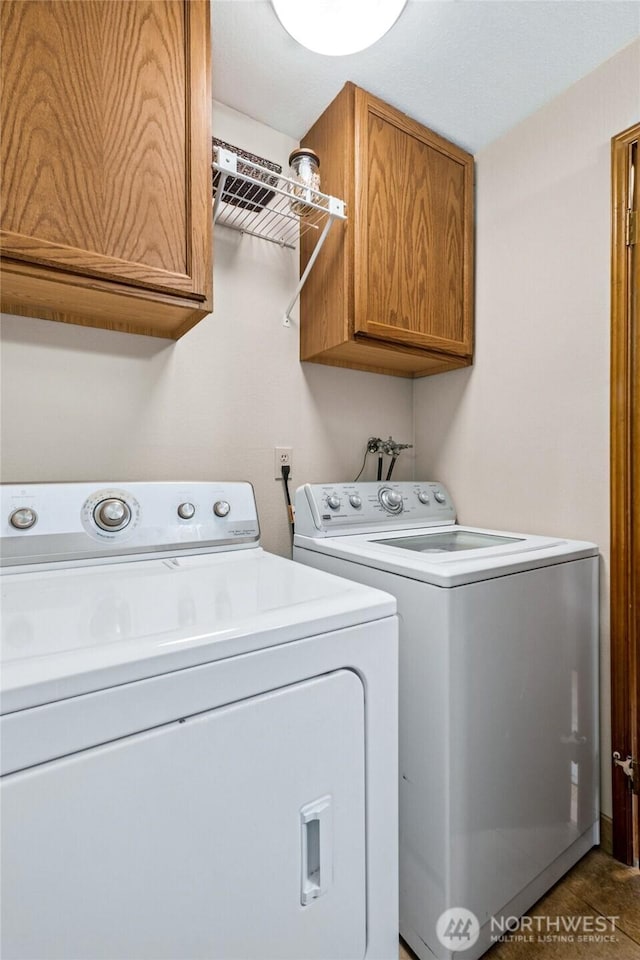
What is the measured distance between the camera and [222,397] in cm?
163

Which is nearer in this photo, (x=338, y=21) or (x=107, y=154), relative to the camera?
(x=107, y=154)

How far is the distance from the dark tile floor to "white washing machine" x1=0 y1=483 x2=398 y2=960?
54 centimetres

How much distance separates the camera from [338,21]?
124 cm

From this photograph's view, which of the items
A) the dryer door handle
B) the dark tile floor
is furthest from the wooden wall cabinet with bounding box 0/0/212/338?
the dark tile floor

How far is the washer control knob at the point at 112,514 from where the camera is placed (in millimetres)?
1161

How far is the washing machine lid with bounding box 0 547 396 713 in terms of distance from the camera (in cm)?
56

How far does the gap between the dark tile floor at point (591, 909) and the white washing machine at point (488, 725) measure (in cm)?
4

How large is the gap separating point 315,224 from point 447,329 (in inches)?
24.8

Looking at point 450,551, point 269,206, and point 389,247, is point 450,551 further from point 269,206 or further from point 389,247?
point 269,206

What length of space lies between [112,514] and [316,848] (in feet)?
2.80

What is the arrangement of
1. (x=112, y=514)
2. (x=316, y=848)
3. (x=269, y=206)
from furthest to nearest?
(x=269, y=206) < (x=112, y=514) < (x=316, y=848)

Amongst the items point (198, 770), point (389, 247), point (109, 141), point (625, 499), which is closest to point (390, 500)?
point (625, 499)

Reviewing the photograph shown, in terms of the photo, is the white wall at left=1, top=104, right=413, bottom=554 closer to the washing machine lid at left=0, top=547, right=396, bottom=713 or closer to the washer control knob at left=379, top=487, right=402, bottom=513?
the washer control knob at left=379, top=487, right=402, bottom=513

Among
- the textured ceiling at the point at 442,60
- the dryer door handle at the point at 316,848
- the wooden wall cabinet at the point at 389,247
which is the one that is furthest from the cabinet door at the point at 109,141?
the dryer door handle at the point at 316,848
